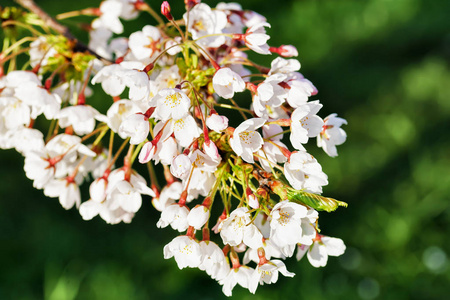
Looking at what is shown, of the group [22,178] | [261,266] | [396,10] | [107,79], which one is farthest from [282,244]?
[396,10]

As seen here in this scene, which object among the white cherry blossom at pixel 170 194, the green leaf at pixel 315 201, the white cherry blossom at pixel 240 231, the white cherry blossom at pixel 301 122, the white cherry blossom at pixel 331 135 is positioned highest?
the white cherry blossom at pixel 301 122

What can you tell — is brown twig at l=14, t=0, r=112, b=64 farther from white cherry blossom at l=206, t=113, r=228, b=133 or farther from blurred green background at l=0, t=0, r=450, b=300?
blurred green background at l=0, t=0, r=450, b=300

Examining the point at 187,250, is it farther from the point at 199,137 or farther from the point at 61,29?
the point at 61,29

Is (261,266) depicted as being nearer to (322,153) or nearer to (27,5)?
(27,5)

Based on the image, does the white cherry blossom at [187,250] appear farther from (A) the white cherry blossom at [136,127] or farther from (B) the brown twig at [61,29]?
(B) the brown twig at [61,29]

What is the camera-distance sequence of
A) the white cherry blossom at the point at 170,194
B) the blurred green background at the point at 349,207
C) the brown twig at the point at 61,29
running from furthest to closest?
the blurred green background at the point at 349,207, the brown twig at the point at 61,29, the white cherry blossom at the point at 170,194

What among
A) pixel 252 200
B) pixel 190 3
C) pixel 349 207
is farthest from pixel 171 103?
pixel 349 207

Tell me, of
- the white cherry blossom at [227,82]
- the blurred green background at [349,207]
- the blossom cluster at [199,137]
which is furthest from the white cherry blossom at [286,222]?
the blurred green background at [349,207]
